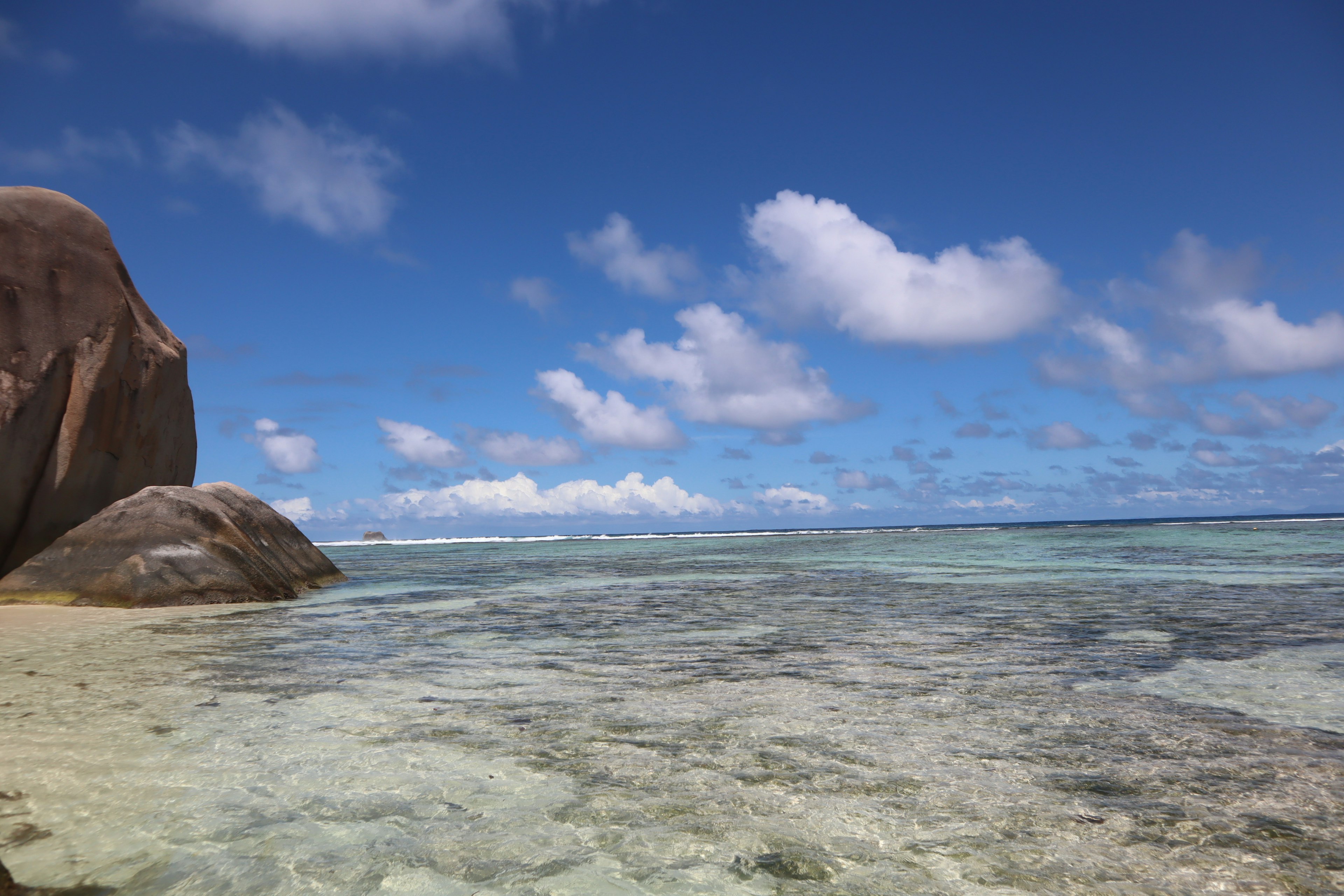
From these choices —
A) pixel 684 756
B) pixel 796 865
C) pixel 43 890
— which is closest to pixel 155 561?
pixel 43 890

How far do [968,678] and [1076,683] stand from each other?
2.28 ft

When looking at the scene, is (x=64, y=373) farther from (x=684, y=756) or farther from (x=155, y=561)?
(x=684, y=756)

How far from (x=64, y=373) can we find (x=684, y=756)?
45.5 ft

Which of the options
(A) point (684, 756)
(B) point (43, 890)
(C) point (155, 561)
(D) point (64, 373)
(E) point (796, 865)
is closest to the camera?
(B) point (43, 890)

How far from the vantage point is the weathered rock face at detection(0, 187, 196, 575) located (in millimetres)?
12227

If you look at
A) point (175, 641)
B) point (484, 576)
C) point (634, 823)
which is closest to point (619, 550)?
point (484, 576)

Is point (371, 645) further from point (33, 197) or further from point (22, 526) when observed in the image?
point (33, 197)

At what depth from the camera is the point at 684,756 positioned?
3715mm

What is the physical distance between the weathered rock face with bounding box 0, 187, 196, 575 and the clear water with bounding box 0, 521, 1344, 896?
553 centimetres

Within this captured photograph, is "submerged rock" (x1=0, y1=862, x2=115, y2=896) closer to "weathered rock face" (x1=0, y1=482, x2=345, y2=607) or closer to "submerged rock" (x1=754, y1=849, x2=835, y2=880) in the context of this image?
"submerged rock" (x1=754, y1=849, x2=835, y2=880)

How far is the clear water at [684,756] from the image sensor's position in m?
2.53

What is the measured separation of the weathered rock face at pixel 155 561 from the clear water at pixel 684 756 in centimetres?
245

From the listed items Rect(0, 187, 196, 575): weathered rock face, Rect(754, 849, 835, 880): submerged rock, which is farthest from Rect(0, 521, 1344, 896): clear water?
Rect(0, 187, 196, 575): weathered rock face

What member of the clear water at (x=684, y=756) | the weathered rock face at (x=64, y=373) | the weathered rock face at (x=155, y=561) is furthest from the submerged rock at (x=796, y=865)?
the weathered rock face at (x=64, y=373)
